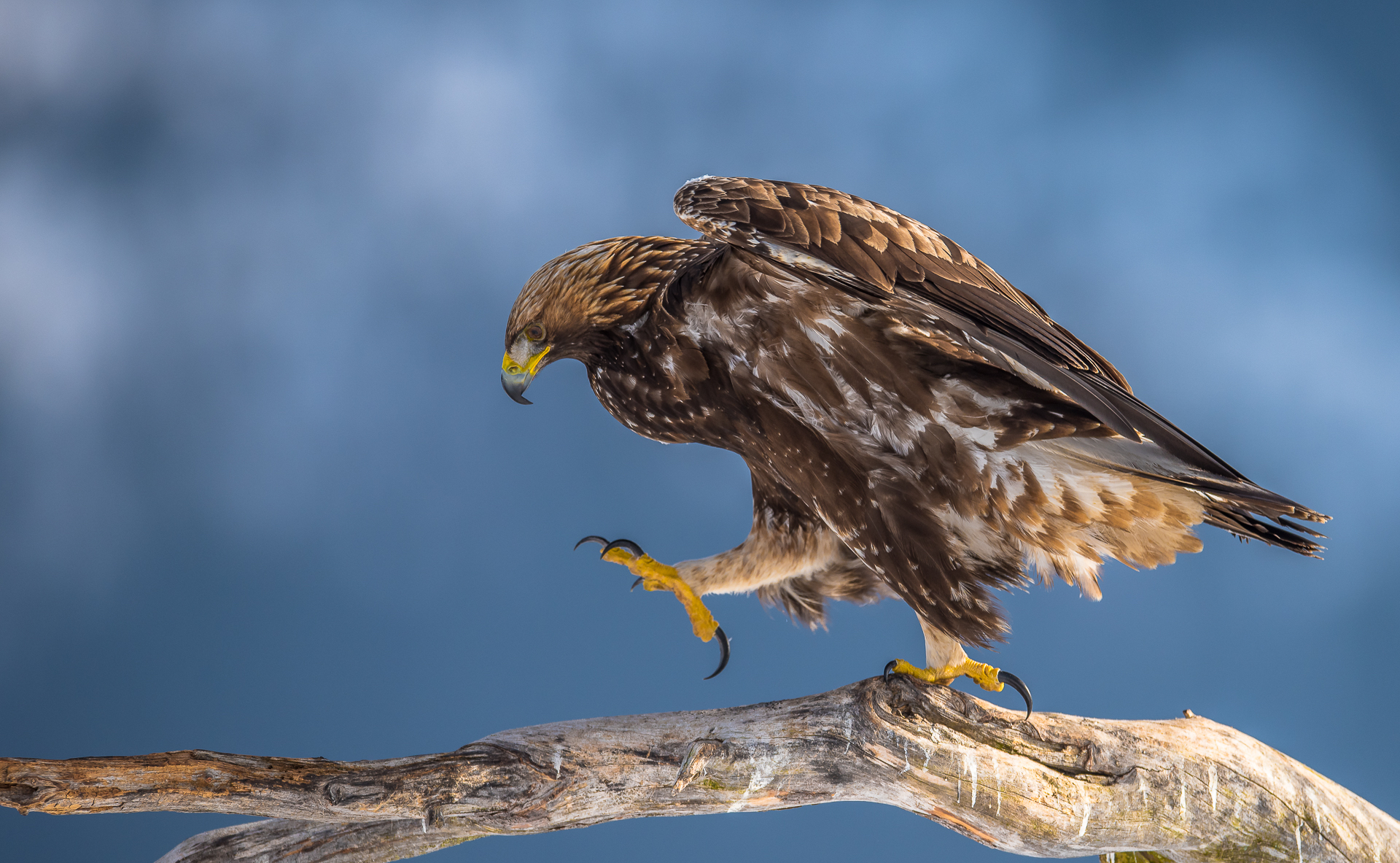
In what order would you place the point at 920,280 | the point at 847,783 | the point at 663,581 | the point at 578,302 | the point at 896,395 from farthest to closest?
the point at 663,581
the point at 578,302
the point at 847,783
the point at 896,395
the point at 920,280

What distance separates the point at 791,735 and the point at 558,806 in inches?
24.6

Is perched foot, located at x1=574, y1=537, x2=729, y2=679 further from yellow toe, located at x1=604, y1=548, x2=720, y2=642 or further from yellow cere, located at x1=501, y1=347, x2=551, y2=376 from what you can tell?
yellow cere, located at x1=501, y1=347, x2=551, y2=376

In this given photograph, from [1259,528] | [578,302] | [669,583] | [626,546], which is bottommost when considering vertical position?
[1259,528]

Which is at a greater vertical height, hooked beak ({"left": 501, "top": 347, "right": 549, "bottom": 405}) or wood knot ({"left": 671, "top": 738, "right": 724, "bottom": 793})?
hooked beak ({"left": 501, "top": 347, "right": 549, "bottom": 405})

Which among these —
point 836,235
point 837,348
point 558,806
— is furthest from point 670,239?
point 558,806

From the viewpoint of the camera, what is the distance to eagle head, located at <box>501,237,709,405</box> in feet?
8.74

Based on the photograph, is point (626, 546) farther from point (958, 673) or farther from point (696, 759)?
point (958, 673)

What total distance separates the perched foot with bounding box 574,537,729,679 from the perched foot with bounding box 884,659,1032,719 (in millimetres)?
627

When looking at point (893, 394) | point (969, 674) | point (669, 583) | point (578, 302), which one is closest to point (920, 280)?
point (893, 394)

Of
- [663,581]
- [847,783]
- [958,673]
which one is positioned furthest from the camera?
[663,581]

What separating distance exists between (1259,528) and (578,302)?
190 centimetres

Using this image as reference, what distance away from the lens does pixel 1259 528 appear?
96.9 inches

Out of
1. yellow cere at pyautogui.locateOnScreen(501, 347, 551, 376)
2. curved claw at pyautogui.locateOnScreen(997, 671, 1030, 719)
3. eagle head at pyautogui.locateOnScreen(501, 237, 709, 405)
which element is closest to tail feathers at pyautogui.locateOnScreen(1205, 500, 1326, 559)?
curved claw at pyautogui.locateOnScreen(997, 671, 1030, 719)

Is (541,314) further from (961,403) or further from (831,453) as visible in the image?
(961,403)
